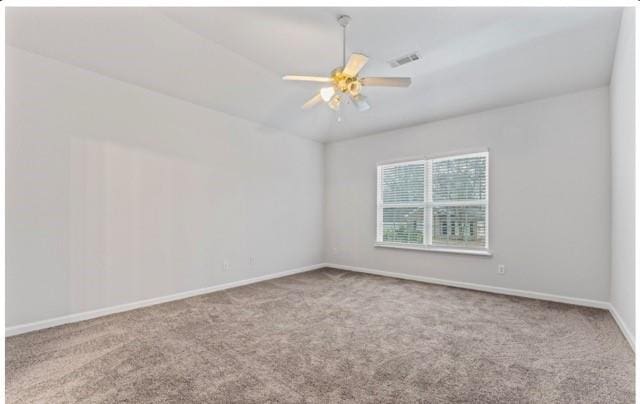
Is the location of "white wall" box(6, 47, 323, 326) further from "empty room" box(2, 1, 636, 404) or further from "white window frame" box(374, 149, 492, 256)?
"white window frame" box(374, 149, 492, 256)

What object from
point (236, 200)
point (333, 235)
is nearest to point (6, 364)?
point (236, 200)

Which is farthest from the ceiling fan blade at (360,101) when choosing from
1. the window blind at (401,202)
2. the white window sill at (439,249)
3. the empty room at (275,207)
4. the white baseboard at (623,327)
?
the white baseboard at (623,327)

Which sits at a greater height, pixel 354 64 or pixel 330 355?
pixel 354 64

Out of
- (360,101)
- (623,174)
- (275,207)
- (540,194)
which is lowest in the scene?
(275,207)

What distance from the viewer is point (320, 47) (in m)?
3.34

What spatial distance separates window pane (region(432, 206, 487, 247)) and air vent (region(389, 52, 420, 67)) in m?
2.47

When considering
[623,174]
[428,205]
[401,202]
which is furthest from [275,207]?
[623,174]

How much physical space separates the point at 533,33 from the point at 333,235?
4.57m

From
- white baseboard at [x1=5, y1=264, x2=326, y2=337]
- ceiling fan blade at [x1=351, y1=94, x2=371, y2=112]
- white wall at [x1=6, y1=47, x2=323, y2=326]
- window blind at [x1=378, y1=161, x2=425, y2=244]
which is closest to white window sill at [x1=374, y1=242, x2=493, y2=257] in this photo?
window blind at [x1=378, y1=161, x2=425, y2=244]

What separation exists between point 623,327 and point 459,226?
2212 mm

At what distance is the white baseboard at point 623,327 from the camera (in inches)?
101

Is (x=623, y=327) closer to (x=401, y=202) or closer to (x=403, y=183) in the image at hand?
(x=401, y=202)

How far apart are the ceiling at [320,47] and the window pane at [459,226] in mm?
1597

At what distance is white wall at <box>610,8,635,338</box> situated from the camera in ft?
8.36
